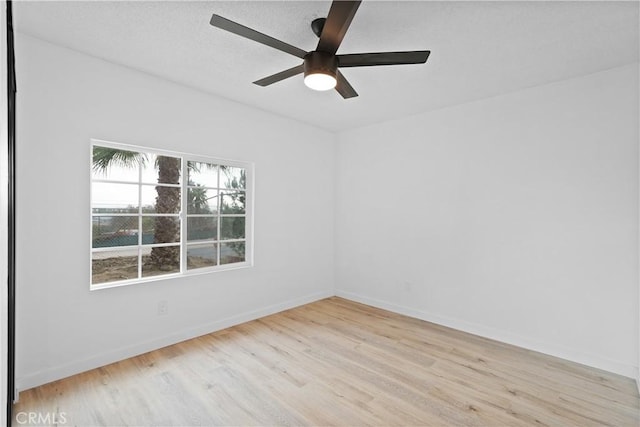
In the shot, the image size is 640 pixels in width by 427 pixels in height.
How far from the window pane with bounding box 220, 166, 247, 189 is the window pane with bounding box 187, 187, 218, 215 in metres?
0.17

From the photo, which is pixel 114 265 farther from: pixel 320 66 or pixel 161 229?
pixel 320 66

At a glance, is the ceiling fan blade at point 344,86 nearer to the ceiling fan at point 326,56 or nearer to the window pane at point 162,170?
the ceiling fan at point 326,56

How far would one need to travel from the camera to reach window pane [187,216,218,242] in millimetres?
3301

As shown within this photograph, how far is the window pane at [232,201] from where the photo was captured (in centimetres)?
361

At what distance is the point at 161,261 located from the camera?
122 inches

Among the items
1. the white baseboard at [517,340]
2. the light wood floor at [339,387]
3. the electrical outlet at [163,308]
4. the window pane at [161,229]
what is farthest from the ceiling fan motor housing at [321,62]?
the white baseboard at [517,340]

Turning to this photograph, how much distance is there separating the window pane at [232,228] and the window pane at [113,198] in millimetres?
948

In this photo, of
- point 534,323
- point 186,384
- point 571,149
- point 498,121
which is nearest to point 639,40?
point 571,149

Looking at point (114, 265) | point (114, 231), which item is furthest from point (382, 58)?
point (114, 265)

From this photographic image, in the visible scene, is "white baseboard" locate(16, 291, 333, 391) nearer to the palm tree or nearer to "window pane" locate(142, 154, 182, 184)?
the palm tree

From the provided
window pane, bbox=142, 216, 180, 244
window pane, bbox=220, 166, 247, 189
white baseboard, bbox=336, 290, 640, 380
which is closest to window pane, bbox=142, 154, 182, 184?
window pane, bbox=142, 216, 180, 244

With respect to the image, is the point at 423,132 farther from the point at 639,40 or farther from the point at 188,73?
the point at 188,73

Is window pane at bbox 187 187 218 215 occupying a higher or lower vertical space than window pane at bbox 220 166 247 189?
lower

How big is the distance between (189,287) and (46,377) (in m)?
1.21
